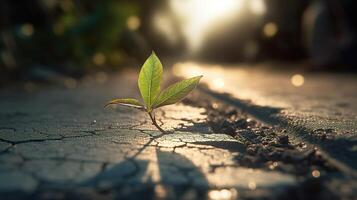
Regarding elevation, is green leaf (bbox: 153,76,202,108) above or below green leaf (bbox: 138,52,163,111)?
below

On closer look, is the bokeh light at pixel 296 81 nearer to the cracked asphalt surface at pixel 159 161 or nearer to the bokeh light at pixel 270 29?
the cracked asphalt surface at pixel 159 161

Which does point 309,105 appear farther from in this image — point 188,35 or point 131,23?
point 188,35

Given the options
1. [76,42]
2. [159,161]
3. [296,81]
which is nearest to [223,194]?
[159,161]

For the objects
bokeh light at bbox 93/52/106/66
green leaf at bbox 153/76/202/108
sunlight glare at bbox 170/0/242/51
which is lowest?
green leaf at bbox 153/76/202/108

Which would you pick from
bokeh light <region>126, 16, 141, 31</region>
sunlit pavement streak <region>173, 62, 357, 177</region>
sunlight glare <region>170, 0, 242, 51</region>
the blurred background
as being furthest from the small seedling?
sunlight glare <region>170, 0, 242, 51</region>

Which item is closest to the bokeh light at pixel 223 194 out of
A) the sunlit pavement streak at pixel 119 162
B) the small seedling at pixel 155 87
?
the sunlit pavement streak at pixel 119 162

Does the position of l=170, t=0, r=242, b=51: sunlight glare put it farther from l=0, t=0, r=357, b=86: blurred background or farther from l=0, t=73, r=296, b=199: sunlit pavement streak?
l=0, t=73, r=296, b=199: sunlit pavement streak

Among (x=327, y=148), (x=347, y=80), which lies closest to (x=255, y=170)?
(x=327, y=148)
